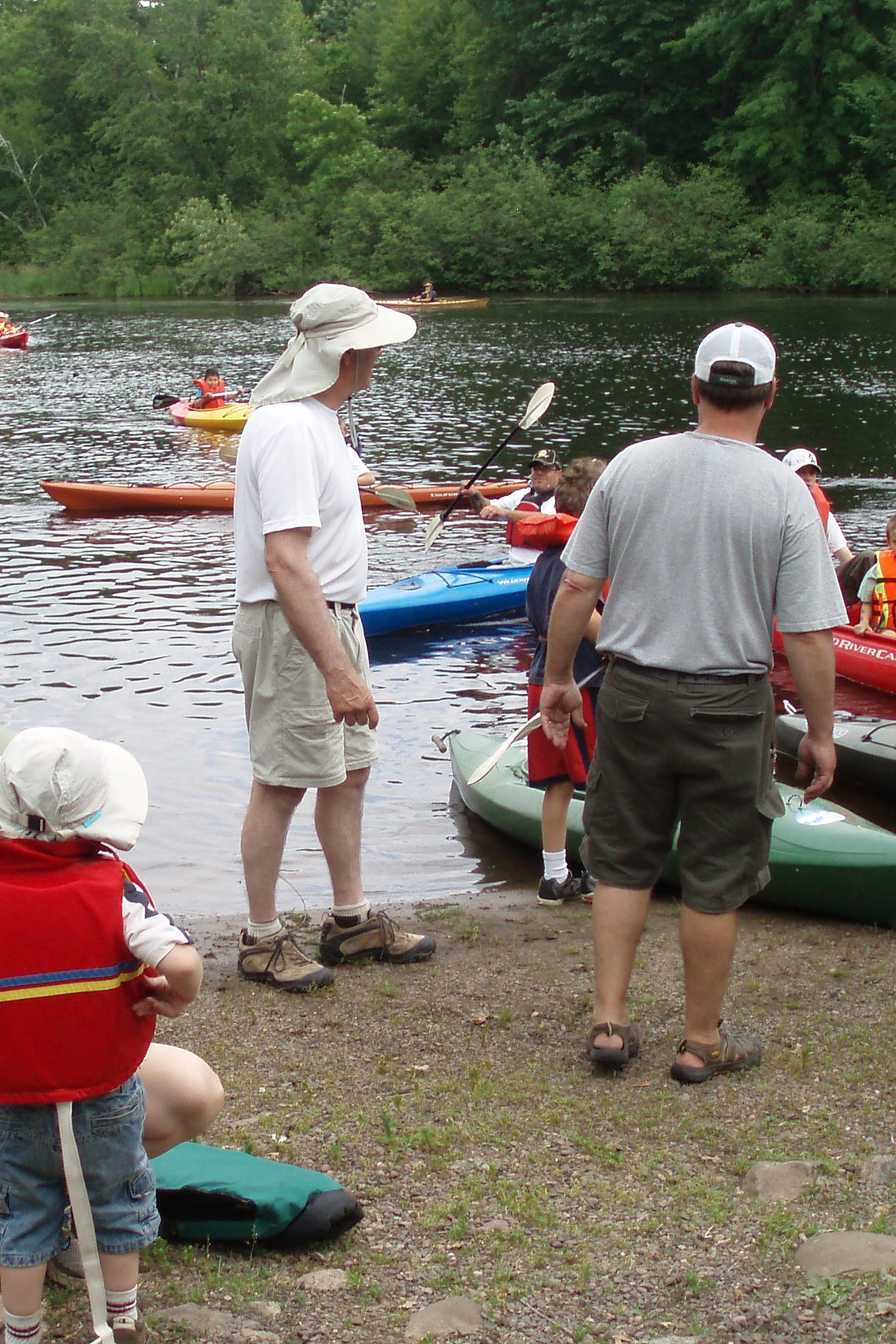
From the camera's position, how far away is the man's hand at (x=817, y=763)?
9.37 feet

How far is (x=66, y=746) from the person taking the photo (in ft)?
6.45

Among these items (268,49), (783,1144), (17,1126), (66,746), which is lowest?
(783,1144)

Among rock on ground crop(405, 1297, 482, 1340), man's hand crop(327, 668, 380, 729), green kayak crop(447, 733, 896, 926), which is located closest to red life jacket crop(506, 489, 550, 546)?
green kayak crop(447, 733, 896, 926)

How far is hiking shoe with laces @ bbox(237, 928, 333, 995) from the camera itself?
358cm

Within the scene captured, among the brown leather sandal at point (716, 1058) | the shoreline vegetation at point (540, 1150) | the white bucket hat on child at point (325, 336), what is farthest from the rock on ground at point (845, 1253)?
the white bucket hat on child at point (325, 336)

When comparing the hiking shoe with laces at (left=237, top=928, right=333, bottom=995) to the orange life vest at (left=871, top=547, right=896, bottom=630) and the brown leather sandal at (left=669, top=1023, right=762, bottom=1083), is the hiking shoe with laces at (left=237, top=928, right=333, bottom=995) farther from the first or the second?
the orange life vest at (left=871, top=547, right=896, bottom=630)

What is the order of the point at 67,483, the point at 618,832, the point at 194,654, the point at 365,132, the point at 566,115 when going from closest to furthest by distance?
the point at 618,832 < the point at 194,654 < the point at 67,483 < the point at 566,115 < the point at 365,132

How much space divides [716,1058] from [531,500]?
7.48 meters

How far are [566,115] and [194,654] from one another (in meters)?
45.0

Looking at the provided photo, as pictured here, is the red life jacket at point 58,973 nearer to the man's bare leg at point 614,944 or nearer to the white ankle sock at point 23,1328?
the white ankle sock at point 23,1328

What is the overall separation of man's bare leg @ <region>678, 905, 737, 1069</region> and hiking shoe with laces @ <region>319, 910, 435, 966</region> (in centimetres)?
103

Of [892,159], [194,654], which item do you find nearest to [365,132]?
[892,159]

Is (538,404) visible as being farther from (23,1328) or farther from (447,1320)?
(23,1328)

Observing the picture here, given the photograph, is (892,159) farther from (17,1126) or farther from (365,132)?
(17,1126)
